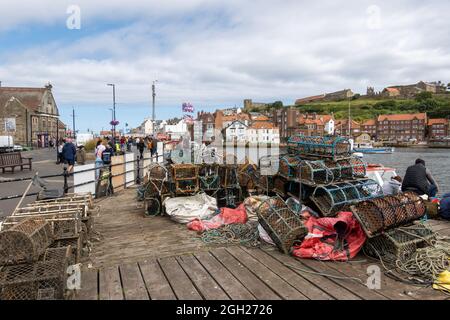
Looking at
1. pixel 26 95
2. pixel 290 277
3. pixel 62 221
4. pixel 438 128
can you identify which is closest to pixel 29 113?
pixel 26 95

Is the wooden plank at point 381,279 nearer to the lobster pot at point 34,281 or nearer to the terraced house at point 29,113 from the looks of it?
the lobster pot at point 34,281

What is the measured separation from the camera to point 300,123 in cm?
12275

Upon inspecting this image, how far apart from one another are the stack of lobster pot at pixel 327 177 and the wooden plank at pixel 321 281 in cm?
149

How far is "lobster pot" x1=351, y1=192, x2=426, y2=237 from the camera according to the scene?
14.3ft

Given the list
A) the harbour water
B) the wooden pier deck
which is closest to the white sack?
the wooden pier deck

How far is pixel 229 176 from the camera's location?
7.45 meters

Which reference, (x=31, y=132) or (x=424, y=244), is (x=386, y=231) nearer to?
(x=424, y=244)

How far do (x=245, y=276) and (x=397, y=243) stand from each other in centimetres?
204

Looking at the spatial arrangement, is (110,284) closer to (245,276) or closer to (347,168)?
(245,276)

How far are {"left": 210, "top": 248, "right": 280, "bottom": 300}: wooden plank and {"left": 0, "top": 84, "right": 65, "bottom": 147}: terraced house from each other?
2142 inches

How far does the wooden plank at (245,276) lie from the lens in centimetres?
353

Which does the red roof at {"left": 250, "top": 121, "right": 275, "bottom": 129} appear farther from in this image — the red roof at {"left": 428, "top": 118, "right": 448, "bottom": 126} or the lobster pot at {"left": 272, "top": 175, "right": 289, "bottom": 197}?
the lobster pot at {"left": 272, "top": 175, "right": 289, "bottom": 197}
